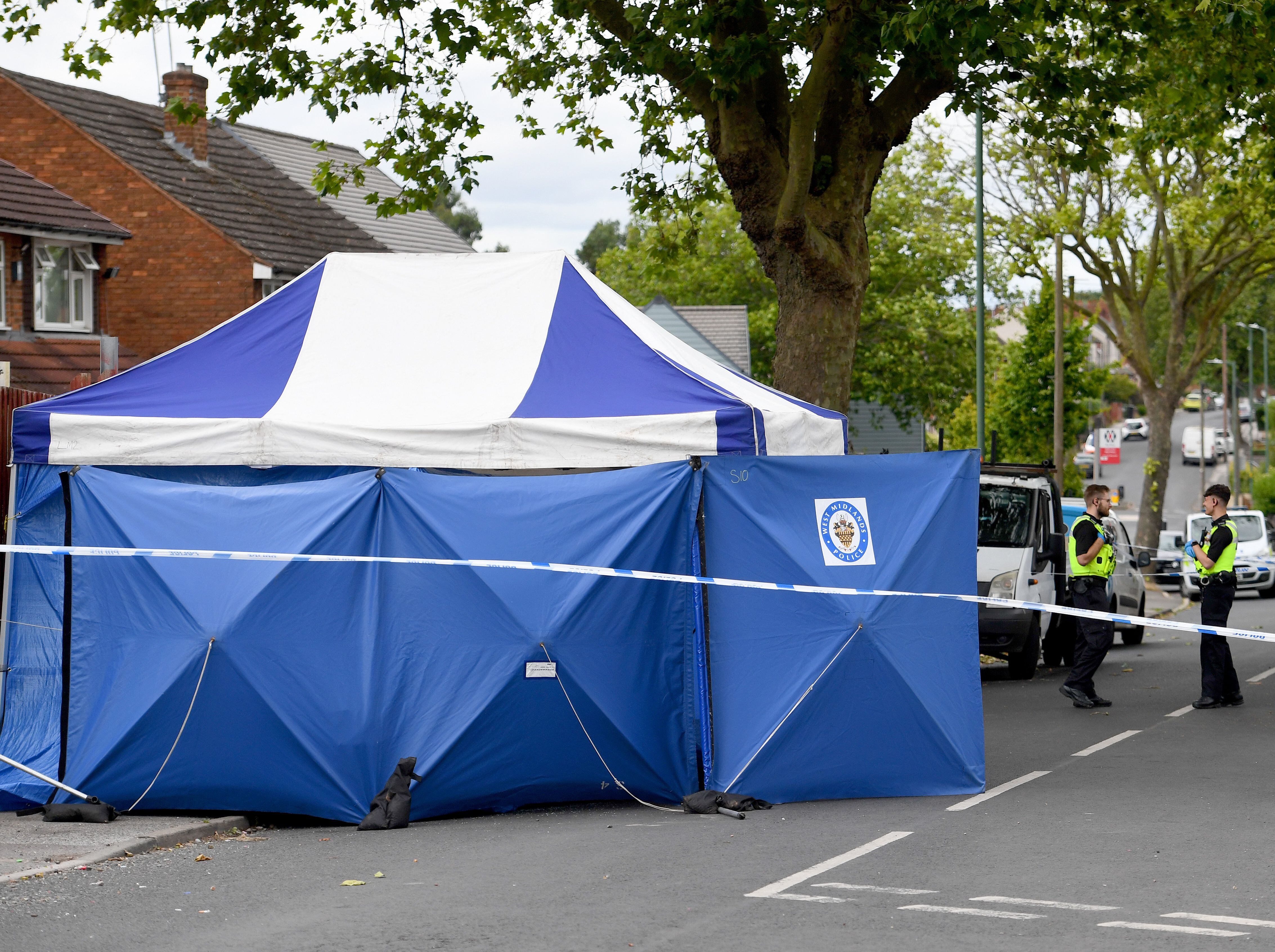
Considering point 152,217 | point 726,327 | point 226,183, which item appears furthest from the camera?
point 726,327

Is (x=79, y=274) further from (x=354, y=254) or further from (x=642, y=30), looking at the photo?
(x=354, y=254)

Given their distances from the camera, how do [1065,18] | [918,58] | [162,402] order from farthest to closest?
[1065,18] → [918,58] → [162,402]

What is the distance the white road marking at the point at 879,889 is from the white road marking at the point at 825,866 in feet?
0.48

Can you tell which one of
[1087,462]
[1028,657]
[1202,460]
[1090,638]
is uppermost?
[1087,462]

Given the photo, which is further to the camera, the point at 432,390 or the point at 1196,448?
the point at 1196,448

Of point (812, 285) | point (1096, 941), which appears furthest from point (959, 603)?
point (812, 285)

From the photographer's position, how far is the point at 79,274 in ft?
87.3

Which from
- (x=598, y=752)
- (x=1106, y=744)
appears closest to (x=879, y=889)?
(x=598, y=752)

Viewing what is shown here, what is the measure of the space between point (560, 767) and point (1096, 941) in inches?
153

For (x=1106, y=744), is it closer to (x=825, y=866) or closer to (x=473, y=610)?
A: (x=825, y=866)

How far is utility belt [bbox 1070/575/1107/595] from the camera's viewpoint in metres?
14.3

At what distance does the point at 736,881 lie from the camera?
7.36 meters

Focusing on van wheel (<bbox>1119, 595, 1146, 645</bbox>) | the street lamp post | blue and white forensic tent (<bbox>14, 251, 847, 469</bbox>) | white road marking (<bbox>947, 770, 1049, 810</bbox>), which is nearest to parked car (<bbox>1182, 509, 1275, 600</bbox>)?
van wheel (<bbox>1119, 595, 1146, 645</bbox>)

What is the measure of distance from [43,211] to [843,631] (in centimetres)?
1964
